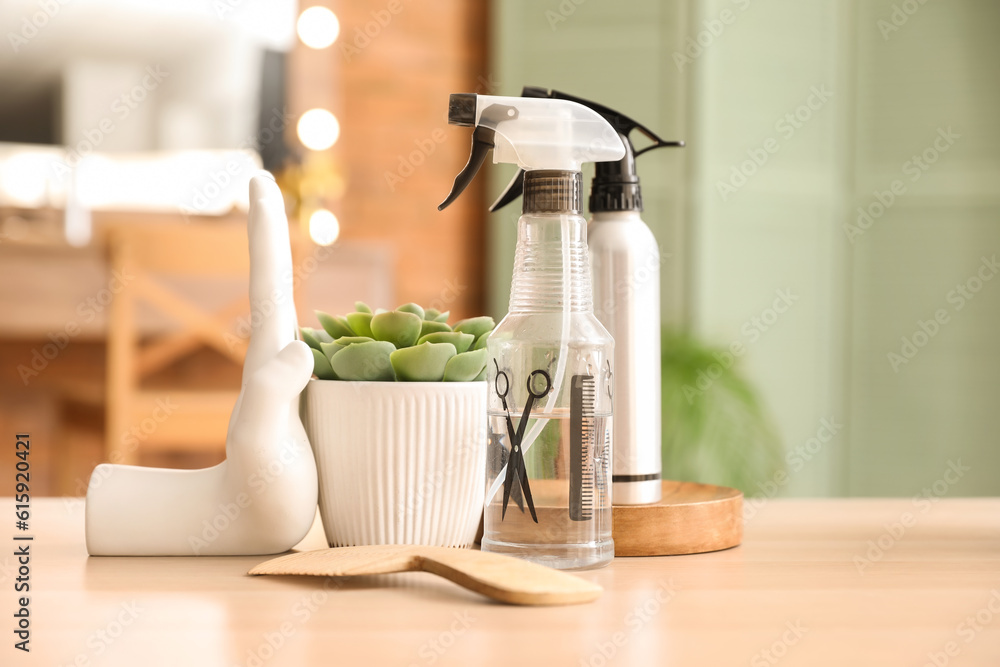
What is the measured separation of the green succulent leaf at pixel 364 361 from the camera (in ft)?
1.86

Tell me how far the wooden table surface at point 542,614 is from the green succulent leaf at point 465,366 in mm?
126

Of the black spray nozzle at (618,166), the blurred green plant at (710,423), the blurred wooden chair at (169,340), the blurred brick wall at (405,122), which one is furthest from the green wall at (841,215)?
the black spray nozzle at (618,166)

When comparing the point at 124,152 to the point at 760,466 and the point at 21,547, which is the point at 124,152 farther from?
the point at 21,547

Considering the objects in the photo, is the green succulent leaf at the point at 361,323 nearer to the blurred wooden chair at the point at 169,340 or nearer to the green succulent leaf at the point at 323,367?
the green succulent leaf at the point at 323,367

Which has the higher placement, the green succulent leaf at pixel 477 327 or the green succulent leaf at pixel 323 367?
the green succulent leaf at pixel 477 327

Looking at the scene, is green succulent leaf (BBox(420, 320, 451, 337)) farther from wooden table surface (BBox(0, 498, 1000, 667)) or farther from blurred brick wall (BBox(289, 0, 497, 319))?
blurred brick wall (BBox(289, 0, 497, 319))

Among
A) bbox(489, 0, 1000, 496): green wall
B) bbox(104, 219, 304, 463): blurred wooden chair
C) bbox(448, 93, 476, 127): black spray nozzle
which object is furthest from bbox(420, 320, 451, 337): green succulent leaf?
bbox(489, 0, 1000, 496): green wall

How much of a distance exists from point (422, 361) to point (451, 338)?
3 cm

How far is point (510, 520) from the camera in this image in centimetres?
53

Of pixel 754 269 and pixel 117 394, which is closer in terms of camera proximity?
pixel 117 394

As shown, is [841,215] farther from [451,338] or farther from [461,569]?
[461,569]

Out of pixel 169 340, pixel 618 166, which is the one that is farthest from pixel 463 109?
pixel 169 340

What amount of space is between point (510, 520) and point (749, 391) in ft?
5.85

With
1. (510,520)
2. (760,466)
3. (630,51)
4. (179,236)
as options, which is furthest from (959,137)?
(510,520)
